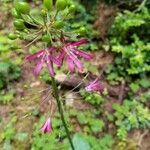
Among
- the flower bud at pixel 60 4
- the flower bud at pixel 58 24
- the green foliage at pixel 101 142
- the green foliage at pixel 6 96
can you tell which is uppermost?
the flower bud at pixel 60 4

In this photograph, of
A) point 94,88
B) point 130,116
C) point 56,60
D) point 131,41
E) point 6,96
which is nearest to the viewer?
point 56,60

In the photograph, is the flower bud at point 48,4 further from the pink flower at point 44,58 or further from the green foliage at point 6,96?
the green foliage at point 6,96

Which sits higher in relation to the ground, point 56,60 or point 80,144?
point 56,60

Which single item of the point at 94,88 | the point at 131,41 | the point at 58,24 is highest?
the point at 58,24

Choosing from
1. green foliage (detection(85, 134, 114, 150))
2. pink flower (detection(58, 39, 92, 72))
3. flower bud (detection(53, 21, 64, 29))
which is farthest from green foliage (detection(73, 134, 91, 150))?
flower bud (detection(53, 21, 64, 29))

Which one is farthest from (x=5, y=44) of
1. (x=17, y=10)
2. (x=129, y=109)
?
(x=17, y=10)

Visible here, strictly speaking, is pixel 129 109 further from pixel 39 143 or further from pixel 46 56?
pixel 46 56

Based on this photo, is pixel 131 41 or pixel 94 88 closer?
pixel 94 88

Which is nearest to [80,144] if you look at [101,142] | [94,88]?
[101,142]

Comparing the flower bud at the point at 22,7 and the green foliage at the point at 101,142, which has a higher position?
the flower bud at the point at 22,7

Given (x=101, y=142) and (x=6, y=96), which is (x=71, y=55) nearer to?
(x=101, y=142)

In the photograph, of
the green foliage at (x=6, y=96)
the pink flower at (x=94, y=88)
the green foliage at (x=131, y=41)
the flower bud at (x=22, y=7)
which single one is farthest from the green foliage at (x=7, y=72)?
the flower bud at (x=22, y=7)
